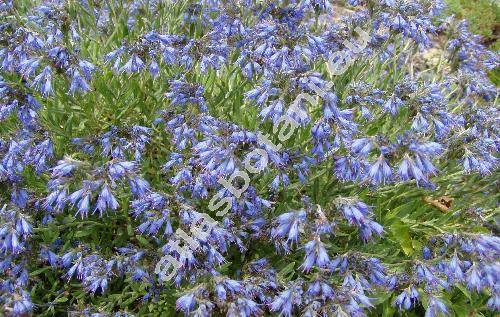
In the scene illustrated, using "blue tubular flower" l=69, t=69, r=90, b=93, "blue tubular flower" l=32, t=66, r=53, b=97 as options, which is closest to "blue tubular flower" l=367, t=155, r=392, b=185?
"blue tubular flower" l=69, t=69, r=90, b=93

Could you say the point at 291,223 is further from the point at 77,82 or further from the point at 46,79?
the point at 46,79

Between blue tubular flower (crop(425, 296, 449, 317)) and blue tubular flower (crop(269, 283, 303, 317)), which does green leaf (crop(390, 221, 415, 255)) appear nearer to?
blue tubular flower (crop(425, 296, 449, 317))

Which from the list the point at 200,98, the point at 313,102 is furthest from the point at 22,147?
the point at 313,102

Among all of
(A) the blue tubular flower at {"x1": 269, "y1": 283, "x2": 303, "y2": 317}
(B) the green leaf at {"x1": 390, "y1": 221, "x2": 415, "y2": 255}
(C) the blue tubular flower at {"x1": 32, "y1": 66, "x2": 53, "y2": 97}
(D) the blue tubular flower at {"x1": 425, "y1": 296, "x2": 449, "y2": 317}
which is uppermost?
(C) the blue tubular flower at {"x1": 32, "y1": 66, "x2": 53, "y2": 97}

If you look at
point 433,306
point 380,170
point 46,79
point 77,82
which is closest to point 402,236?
point 433,306

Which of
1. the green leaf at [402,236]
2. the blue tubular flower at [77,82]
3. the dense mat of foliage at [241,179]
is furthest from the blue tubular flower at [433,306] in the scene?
the blue tubular flower at [77,82]

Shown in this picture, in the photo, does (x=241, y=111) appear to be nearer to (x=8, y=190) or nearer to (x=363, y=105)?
(x=363, y=105)

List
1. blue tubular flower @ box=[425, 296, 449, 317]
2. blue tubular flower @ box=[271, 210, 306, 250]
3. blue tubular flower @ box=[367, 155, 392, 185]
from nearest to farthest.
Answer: blue tubular flower @ box=[271, 210, 306, 250] < blue tubular flower @ box=[367, 155, 392, 185] < blue tubular flower @ box=[425, 296, 449, 317]

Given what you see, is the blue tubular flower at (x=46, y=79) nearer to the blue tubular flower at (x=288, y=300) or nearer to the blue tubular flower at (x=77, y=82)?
the blue tubular flower at (x=77, y=82)
